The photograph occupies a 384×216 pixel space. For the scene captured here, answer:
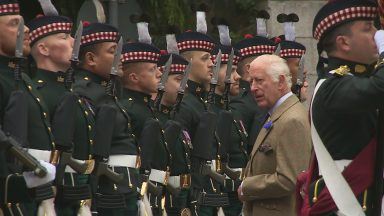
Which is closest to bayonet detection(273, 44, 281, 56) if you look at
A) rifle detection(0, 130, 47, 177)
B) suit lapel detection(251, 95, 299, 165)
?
suit lapel detection(251, 95, 299, 165)

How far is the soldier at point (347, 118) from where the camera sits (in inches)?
259

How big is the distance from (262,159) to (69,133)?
1444 millimetres

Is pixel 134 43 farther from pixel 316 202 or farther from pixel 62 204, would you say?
pixel 316 202

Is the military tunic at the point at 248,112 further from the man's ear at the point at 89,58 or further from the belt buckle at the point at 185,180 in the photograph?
the man's ear at the point at 89,58

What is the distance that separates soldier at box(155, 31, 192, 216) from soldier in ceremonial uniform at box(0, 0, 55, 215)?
2368mm

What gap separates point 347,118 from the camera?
6.73 metres

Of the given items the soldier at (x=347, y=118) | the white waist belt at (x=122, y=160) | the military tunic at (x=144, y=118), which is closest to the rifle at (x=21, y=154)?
the soldier at (x=347, y=118)

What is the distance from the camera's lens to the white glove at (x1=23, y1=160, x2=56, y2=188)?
8.23 m

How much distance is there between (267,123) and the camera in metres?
9.34

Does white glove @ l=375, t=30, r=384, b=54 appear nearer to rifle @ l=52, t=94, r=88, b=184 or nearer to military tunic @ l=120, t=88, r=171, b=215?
rifle @ l=52, t=94, r=88, b=184

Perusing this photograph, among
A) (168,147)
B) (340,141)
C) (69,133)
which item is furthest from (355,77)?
(168,147)

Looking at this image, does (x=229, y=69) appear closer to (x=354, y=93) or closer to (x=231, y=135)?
(x=231, y=135)

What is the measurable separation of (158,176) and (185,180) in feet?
1.96

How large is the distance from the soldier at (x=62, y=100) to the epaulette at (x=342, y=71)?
282 centimetres
